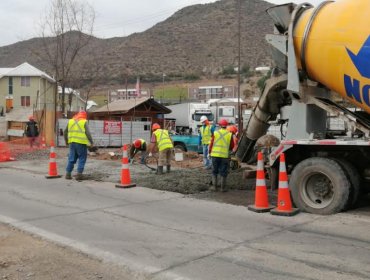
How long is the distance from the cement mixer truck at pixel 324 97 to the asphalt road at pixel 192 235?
571 mm

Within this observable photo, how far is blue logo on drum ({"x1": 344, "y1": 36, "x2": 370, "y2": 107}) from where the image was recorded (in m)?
7.57

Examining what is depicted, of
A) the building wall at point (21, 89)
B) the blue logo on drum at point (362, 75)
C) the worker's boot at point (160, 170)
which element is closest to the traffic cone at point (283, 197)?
the blue logo on drum at point (362, 75)

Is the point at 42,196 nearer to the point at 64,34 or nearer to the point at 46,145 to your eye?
the point at 46,145

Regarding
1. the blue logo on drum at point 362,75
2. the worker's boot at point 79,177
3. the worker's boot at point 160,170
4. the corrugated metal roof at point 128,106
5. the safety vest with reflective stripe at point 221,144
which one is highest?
the corrugated metal roof at point 128,106

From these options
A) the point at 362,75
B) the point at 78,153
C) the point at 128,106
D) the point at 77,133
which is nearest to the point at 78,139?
the point at 77,133

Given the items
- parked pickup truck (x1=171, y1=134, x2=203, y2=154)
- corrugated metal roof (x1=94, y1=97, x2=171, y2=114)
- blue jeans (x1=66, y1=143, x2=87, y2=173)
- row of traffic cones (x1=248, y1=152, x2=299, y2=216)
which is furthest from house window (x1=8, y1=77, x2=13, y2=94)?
row of traffic cones (x1=248, y1=152, x2=299, y2=216)

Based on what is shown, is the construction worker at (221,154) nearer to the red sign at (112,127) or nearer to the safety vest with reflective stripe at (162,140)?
the safety vest with reflective stripe at (162,140)

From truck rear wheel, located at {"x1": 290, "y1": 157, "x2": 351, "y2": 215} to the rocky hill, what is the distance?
81.5 meters

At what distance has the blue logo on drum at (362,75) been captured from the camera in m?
7.57

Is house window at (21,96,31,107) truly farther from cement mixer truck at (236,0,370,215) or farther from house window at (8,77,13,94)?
cement mixer truck at (236,0,370,215)

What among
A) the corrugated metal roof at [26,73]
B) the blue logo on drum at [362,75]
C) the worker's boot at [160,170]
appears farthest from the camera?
the corrugated metal roof at [26,73]

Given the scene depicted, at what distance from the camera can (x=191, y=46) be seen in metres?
96.9

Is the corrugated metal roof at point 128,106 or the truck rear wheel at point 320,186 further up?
the corrugated metal roof at point 128,106

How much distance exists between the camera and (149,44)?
9881cm
